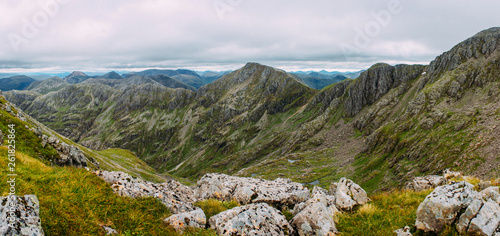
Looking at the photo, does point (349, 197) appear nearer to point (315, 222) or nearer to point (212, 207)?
point (315, 222)

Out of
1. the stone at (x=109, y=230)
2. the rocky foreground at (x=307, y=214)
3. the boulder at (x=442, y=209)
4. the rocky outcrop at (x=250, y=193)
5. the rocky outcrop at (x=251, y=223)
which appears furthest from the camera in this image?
the rocky outcrop at (x=250, y=193)

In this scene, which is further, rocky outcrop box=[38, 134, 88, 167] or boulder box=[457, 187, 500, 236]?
rocky outcrop box=[38, 134, 88, 167]

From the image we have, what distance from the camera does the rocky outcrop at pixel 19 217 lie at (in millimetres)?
6617

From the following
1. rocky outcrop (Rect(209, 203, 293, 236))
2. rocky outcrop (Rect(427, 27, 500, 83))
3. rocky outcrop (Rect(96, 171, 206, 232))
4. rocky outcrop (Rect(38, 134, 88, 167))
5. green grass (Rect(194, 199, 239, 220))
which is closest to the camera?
rocky outcrop (Rect(209, 203, 293, 236))

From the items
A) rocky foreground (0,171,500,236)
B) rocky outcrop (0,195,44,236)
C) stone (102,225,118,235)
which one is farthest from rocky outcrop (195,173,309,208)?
rocky outcrop (0,195,44,236)

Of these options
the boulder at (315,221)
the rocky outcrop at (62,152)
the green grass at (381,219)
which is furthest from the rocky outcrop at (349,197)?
the rocky outcrop at (62,152)

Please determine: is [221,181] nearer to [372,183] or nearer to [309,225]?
[309,225]

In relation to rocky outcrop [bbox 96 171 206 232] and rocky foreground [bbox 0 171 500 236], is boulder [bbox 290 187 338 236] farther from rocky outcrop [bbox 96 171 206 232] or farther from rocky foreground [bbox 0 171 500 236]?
rocky outcrop [bbox 96 171 206 232]

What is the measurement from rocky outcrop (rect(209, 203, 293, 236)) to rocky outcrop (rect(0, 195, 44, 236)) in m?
7.70

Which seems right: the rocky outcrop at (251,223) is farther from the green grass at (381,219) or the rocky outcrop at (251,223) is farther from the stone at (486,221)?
the stone at (486,221)

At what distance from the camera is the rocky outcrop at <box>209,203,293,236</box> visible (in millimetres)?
11883

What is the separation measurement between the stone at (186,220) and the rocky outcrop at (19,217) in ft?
18.6

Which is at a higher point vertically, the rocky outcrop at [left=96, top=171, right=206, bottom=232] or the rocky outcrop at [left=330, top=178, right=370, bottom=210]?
the rocky outcrop at [left=96, top=171, right=206, bottom=232]

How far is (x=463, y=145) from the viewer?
103 meters
